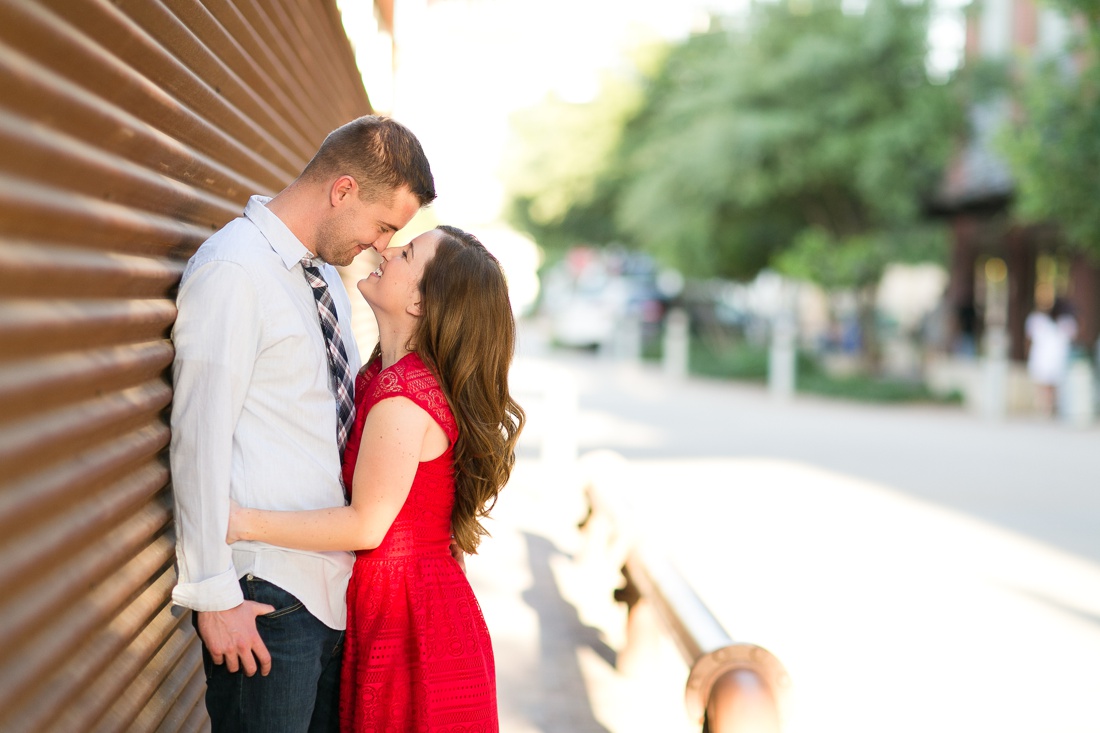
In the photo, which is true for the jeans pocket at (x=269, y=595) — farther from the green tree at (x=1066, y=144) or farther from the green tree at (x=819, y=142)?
the green tree at (x=819, y=142)

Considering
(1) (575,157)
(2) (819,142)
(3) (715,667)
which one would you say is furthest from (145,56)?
(1) (575,157)

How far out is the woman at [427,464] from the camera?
2.52 m

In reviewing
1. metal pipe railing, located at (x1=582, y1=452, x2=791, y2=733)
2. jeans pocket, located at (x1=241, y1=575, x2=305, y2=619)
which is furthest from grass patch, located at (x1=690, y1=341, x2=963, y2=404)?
jeans pocket, located at (x1=241, y1=575, x2=305, y2=619)

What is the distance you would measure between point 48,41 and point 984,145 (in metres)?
21.5

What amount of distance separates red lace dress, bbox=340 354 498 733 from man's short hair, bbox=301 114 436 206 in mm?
377

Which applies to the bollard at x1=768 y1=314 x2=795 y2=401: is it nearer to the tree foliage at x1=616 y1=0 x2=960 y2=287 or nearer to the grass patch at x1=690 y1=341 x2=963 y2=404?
the grass patch at x1=690 y1=341 x2=963 y2=404

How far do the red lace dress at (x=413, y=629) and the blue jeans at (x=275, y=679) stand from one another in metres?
0.18

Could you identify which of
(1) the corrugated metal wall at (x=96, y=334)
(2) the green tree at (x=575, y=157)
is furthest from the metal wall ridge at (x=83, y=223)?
(2) the green tree at (x=575, y=157)

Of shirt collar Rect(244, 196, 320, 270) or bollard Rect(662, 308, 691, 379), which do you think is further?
bollard Rect(662, 308, 691, 379)

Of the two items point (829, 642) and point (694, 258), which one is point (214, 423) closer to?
point (829, 642)

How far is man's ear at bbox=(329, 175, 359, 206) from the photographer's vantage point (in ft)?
7.97

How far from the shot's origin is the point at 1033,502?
1048cm

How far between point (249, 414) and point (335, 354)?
1.19 feet

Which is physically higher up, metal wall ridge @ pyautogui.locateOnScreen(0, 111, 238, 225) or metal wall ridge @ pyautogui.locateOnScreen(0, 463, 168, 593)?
metal wall ridge @ pyautogui.locateOnScreen(0, 111, 238, 225)
